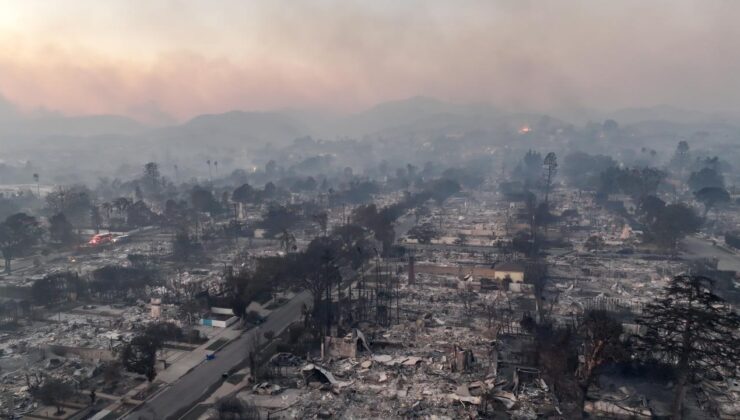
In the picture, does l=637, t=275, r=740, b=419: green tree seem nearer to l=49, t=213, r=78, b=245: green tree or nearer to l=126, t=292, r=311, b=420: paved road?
l=126, t=292, r=311, b=420: paved road

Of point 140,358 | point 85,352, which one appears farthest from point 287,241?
point 140,358

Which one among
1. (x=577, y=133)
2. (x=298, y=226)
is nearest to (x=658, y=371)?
(x=298, y=226)

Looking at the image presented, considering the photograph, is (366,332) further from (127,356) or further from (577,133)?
(577,133)

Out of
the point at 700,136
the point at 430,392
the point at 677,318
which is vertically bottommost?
the point at 430,392

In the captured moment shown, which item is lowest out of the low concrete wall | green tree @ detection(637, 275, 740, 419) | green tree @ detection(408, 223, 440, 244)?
the low concrete wall

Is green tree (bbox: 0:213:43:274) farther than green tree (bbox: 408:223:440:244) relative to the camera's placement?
No

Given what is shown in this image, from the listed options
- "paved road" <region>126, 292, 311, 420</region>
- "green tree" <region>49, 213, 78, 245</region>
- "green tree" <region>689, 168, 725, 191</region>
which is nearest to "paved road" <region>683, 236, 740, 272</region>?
"green tree" <region>689, 168, 725, 191</region>
